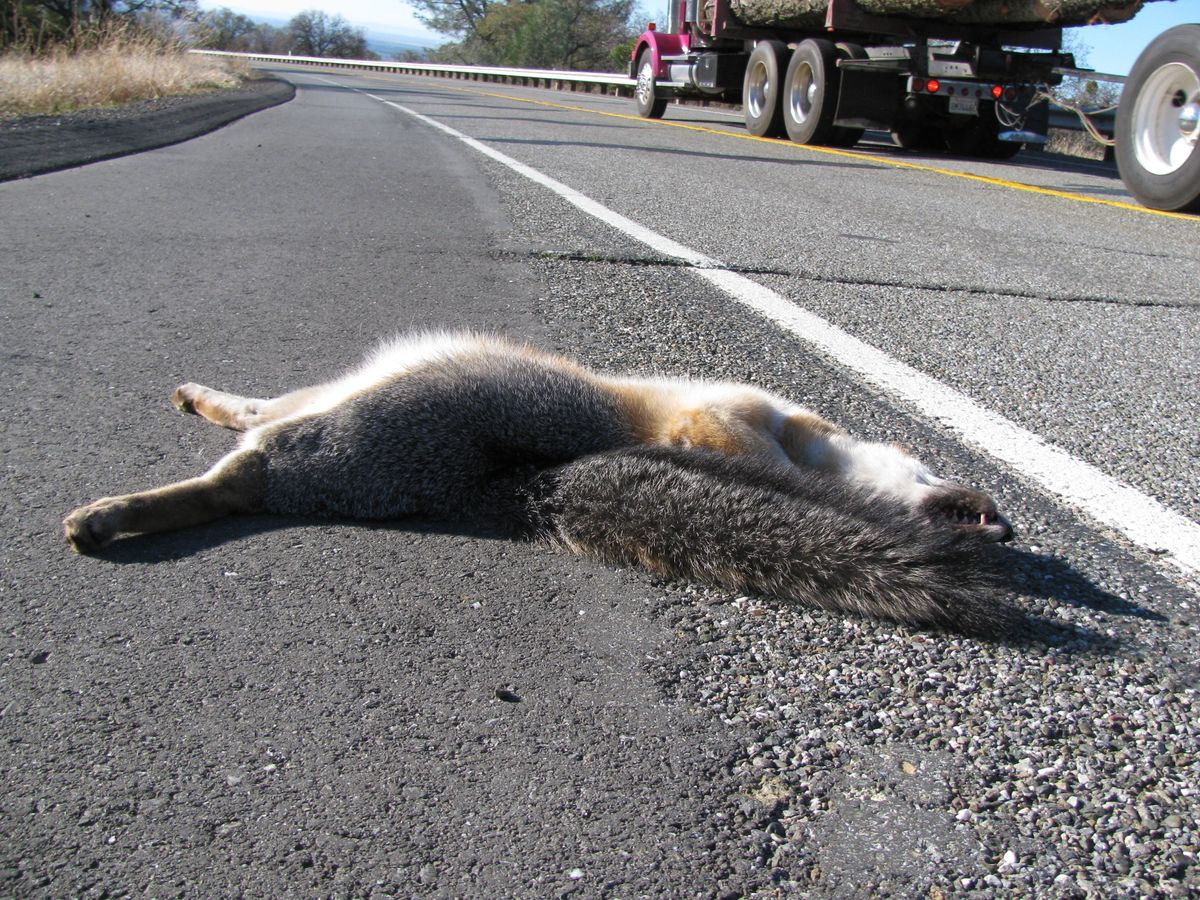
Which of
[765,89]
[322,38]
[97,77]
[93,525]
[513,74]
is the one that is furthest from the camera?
[322,38]

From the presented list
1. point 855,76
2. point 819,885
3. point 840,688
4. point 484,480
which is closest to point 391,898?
point 819,885

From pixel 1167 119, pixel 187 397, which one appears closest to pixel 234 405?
pixel 187 397

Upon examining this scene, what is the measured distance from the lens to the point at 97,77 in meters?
15.5

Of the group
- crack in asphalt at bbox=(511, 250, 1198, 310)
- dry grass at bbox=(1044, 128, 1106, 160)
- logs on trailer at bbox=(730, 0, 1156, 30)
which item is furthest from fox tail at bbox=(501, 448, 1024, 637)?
dry grass at bbox=(1044, 128, 1106, 160)

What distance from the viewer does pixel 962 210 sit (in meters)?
8.38

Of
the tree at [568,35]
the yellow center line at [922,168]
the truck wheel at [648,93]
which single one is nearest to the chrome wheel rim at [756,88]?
the yellow center line at [922,168]

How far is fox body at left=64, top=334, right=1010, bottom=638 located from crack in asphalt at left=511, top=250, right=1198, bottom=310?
7.87 ft

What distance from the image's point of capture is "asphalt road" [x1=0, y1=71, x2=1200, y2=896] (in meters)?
1.60

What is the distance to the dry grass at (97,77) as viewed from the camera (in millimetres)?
13336

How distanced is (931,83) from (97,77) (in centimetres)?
1211

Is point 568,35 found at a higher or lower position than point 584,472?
higher

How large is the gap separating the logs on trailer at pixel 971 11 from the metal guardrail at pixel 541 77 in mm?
4723

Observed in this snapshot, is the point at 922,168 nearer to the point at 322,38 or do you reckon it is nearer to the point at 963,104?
the point at 963,104

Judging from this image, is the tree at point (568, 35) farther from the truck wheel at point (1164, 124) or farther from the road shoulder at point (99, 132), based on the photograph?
the truck wheel at point (1164, 124)
